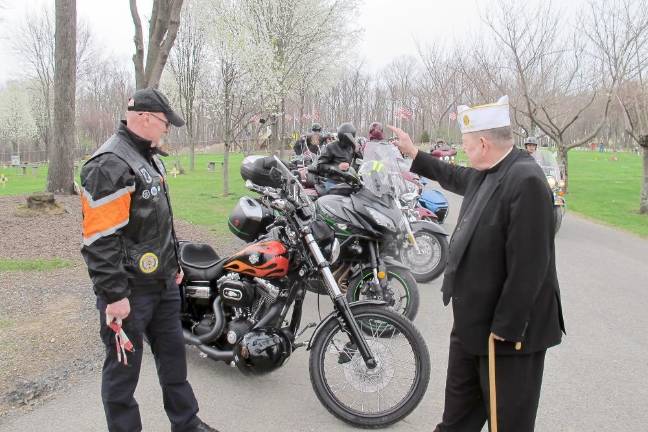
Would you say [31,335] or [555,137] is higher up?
[555,137]

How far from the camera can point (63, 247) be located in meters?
7.50

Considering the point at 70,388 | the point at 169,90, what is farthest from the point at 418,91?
the point at 70,388

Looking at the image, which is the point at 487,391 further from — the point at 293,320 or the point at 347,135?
the point at 347,135

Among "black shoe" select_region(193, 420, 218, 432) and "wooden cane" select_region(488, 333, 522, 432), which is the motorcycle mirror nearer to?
"black shoe" select_region(193, 420, 218, 432)

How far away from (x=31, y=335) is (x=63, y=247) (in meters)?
3.33

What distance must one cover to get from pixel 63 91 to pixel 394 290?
8.42 meters

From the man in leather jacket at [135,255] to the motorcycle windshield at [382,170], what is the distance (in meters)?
2.35

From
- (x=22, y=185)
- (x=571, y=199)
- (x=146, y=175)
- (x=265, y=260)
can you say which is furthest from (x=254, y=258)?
(x=22, y=185)

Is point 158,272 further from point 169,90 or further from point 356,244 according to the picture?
point 169,90

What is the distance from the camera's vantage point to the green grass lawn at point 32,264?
6473 mm

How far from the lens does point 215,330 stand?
3.76 m

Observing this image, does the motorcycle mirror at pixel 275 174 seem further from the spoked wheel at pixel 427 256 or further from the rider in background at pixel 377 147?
the spoked wheel at pixel 427 256

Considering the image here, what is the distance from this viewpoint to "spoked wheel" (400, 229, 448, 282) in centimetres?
641

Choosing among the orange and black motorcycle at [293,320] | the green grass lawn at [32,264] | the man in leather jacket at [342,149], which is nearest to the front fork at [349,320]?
the orange and black motorcycle at [293,320]
